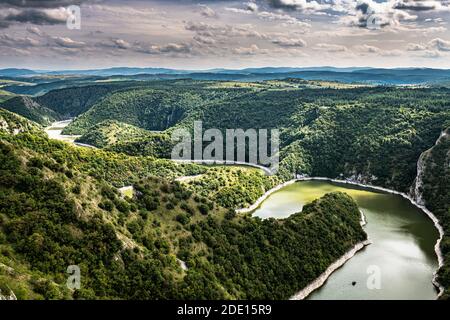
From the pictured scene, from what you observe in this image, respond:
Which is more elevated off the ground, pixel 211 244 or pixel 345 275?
pixel 211 244

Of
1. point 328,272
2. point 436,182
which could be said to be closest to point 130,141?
point 436,182

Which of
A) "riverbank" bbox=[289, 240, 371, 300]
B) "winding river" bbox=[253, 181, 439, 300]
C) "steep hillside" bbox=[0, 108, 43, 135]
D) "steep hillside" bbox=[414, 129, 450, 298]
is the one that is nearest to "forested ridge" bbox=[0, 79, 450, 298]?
"steep hillside" bbox=[414, 129, 450, 298]

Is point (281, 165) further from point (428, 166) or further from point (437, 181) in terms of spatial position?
point (437, 181)

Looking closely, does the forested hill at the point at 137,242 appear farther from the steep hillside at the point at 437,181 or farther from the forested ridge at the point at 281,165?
the steep hillside at the point at 437,181

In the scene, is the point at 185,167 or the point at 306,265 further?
the point at 185,167

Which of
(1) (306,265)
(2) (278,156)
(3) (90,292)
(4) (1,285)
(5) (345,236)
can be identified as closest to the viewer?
(4) (1,285)
